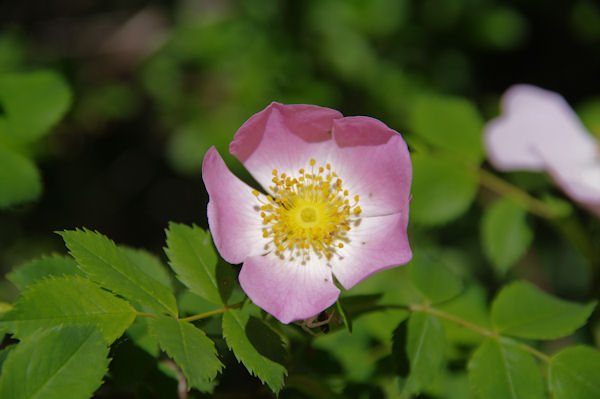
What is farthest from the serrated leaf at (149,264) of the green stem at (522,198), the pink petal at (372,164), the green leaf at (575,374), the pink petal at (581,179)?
the pink petal at (581,179)

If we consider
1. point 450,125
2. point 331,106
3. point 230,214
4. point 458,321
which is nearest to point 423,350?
point 458,321

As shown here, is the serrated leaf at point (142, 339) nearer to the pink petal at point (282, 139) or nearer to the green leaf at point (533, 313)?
the pink petal at point (282, 139)

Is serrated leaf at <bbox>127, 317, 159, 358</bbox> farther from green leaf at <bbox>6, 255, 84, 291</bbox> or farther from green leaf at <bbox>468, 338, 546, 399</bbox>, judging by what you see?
green leaf at <bbox>468, 338, 546, 399</bbox>

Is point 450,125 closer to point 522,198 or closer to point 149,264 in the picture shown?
point 522,198

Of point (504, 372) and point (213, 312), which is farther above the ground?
point (213, 312)

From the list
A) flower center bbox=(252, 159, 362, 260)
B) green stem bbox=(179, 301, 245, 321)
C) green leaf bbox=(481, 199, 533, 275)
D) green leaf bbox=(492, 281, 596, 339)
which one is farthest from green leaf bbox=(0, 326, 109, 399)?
green leaf bbox=(481, 199, 533, 275)
